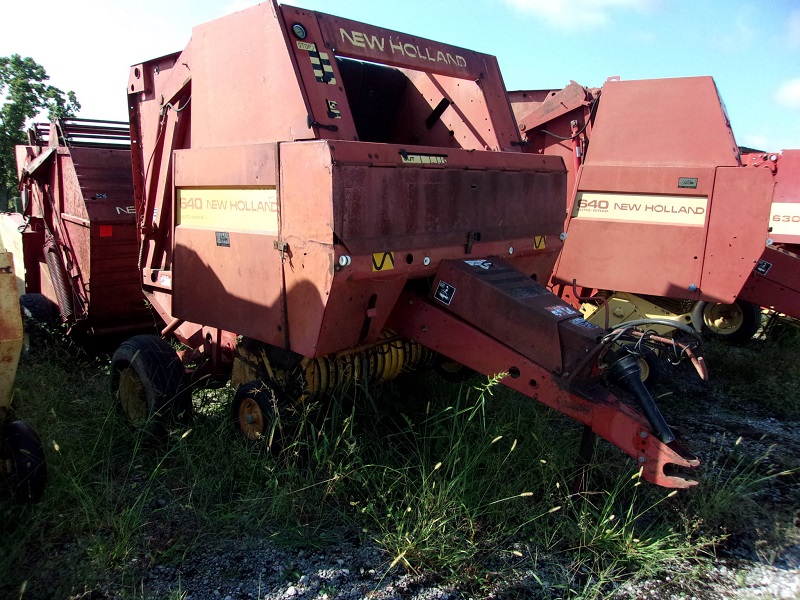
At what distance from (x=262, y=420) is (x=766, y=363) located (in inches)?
187

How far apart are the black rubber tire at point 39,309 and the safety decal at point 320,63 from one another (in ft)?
12.1

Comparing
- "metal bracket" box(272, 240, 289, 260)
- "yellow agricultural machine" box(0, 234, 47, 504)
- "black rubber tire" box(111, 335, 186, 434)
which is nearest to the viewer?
"yellow agricultural machine" box(0, 234, 47, 504)

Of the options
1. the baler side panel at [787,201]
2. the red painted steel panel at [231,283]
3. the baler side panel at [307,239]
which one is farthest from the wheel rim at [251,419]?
the baler side panel at [787,201]

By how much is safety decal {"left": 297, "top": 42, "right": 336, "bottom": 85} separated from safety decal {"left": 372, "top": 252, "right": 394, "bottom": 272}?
0.94 m

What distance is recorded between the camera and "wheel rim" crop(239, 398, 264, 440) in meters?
3.41

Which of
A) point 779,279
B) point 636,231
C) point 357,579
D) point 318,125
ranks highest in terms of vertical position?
point 318,125

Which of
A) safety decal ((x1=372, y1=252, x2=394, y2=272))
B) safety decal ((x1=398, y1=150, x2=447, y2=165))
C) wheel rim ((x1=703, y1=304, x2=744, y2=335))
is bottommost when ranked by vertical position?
wheel rim ((x1=703, y1=304, x2=744, y2=335))

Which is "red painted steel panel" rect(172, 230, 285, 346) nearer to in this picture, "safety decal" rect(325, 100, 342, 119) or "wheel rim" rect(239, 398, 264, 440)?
"wheel rim" rect(239, 398, 264, 440)

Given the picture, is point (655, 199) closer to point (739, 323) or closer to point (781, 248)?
point (739, 323)

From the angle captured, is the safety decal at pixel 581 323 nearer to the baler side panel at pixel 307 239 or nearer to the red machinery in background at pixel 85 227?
the baler side panel at pixel 307 239

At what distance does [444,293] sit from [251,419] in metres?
1.23

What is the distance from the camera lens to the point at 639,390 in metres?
2.99

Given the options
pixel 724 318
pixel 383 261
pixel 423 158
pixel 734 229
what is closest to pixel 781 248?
pixel 724 318

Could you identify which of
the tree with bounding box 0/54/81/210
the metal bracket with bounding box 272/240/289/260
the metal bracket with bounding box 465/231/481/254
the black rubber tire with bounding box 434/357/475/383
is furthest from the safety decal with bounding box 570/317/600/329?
the tree with bounding box 0/54/81/210
